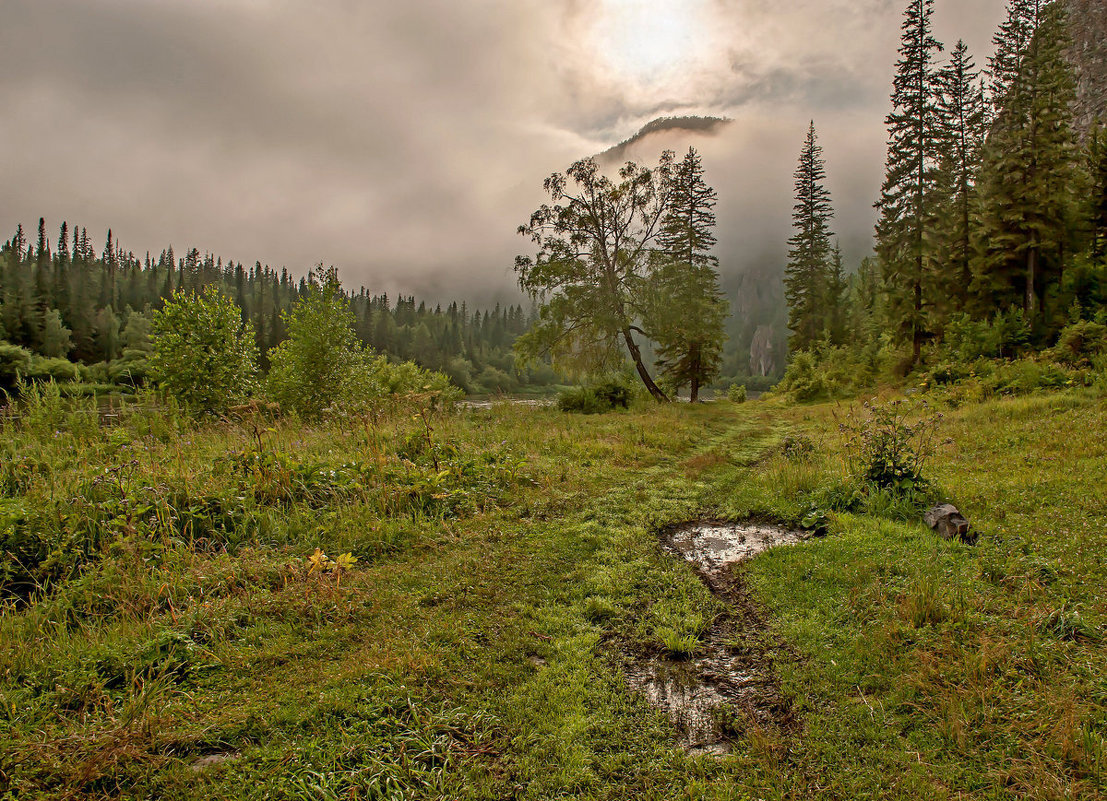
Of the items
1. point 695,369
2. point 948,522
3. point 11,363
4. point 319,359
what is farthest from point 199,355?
point 11,363

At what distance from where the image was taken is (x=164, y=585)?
13.9 feet

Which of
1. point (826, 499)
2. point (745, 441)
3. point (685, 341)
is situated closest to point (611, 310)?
point (685, 341)

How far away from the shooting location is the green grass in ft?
8.88

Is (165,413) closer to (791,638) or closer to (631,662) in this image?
(631,662)

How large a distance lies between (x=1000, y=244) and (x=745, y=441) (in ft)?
66.2

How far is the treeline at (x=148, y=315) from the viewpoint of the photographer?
60.2 meters

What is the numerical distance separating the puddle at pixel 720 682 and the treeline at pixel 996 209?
21.0m

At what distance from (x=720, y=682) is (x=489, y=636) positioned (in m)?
1.88

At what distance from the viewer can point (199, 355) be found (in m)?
13.6

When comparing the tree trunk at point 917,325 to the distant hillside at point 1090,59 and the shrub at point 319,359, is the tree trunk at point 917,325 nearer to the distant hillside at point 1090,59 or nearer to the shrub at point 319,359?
the shrub at point 319,359

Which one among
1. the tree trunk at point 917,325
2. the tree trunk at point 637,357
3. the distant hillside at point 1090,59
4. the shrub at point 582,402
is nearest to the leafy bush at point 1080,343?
the tree trunk at point 917,325

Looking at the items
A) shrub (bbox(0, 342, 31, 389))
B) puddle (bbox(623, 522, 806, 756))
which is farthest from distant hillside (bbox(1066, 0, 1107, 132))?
shrub (bbox(0, 342, 31, 389))

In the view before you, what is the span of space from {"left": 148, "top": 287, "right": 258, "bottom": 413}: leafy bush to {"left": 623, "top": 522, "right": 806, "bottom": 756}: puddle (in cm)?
1397

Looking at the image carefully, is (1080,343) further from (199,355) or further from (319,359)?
(199,355)
